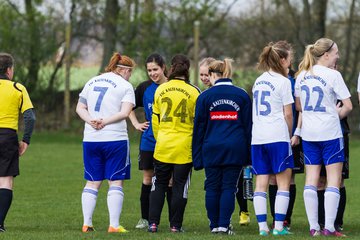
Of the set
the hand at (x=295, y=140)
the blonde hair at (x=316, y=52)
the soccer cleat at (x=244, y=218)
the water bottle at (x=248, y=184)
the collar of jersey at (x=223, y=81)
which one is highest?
the blonde hair at (x=316, y=52)

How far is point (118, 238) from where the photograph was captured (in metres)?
8.89

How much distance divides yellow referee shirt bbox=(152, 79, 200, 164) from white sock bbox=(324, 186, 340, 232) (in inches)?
58.6

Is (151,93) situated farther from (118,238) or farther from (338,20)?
(338,20)

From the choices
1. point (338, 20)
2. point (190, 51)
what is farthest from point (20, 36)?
point (338, 20)

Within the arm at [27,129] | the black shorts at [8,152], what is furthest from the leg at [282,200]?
the black shorts at [8,152]

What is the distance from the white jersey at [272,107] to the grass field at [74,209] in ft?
3.19

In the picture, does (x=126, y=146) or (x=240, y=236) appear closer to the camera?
(x=240, y=236)

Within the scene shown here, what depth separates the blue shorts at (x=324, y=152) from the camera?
9305 millimetres

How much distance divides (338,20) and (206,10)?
529 cm

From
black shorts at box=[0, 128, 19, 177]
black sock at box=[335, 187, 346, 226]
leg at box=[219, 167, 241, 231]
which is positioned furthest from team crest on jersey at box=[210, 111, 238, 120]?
black shorts at box=[0, 128, 19, 177]

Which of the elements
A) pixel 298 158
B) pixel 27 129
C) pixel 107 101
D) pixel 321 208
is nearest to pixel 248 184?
pixel 298 158

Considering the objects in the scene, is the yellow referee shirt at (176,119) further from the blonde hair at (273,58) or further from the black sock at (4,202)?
the black sock at (4,202)

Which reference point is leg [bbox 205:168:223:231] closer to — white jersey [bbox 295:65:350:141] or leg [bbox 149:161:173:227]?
leg [bbox 149:161:173:227]

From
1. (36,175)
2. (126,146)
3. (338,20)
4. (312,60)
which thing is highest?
(338,20)
